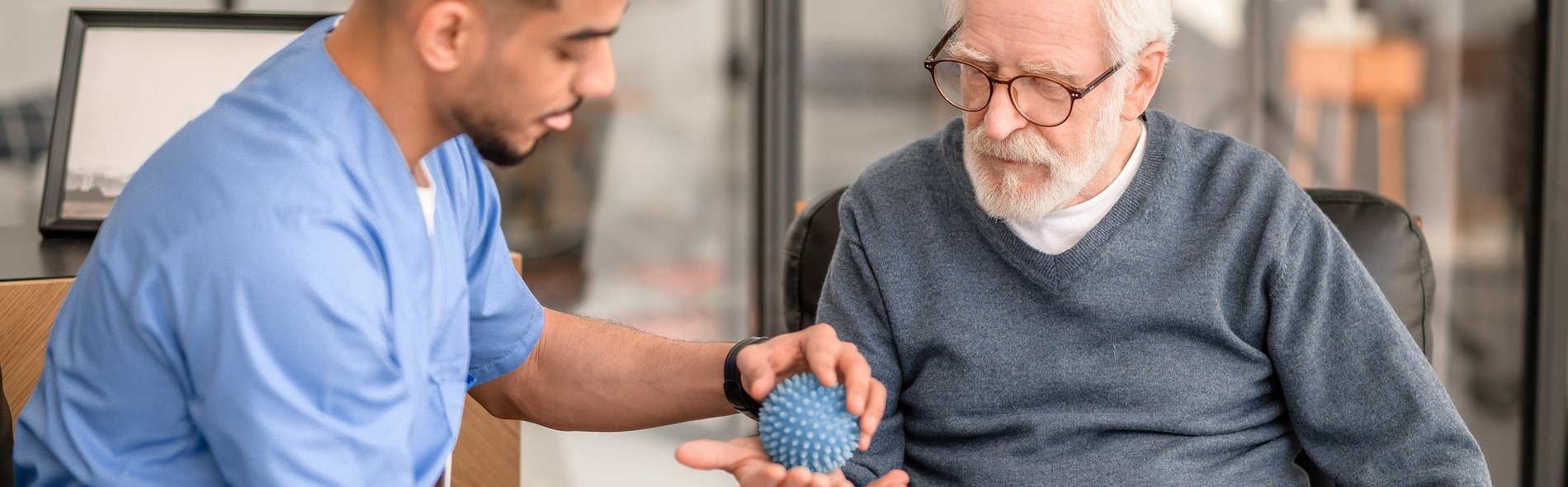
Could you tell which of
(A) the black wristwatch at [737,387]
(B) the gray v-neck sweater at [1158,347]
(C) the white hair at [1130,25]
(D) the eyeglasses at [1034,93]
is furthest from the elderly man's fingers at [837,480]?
(C) the white hair at [1130,25]

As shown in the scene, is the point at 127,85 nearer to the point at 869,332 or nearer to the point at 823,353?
the point at 869,332

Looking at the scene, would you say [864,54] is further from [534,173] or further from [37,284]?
[37,284]

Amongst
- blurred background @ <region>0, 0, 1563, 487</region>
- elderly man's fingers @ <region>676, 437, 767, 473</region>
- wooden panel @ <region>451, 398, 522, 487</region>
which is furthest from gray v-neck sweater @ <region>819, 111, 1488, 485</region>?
blurred background @ <region>0, 0, 1563, 487</region>

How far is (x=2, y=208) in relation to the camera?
291cm

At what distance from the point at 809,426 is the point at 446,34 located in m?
0.48

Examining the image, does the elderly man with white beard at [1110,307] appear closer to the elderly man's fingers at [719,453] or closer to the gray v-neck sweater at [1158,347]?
the gray v-neck sweater at [1158,347]

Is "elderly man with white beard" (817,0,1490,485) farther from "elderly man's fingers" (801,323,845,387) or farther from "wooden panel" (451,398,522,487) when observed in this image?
"wooden panel" (451,398,522,487)

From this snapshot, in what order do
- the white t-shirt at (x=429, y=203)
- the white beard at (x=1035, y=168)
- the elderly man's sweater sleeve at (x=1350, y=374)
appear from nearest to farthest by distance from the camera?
the white t-shirt at (x=429, y=203), the elderly man's sweater sleeve at (x=1350, y=374), the white beard at (x=1035, y=168)

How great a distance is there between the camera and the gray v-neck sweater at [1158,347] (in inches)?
57.1

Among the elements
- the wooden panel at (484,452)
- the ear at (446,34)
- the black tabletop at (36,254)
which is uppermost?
the ear at (446,34)

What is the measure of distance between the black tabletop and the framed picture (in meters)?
0.04

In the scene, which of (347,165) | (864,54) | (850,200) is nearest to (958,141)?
(850,200)

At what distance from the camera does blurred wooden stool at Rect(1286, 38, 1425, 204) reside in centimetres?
335

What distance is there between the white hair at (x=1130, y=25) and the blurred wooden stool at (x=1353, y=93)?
6.80 ft
